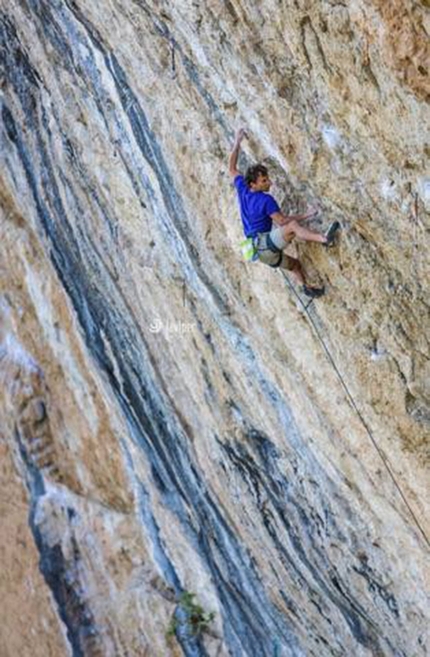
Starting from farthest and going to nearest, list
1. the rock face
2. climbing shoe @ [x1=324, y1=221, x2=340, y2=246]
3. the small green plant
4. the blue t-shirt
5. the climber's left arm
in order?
the small green plant, the climber's left arm, the blue t-shirt, climbing shoe @ [x1=324, y1=221, x2=340, y2=246], the rock face

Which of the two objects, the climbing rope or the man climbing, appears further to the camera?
the climbing rope

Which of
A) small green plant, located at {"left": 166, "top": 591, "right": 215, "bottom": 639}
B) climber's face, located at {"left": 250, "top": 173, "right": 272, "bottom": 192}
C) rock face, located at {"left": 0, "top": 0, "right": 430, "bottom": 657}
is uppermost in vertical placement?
climber's face, located at {"left": 250, "top": 173, "right": 272, "bottom": 192}

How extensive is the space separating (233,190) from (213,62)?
0.85 meters

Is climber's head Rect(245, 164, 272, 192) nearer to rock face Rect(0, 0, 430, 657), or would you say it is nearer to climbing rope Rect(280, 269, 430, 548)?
rock face Rect(0, 0, 430, 657)

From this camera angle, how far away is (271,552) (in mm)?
8594

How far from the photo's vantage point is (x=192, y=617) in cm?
948

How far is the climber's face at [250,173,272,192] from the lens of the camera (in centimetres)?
636

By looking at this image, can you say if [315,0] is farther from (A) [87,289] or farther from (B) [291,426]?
(A) [87,289]

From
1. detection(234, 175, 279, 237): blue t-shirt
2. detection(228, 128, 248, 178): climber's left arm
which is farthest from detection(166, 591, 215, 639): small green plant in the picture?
detection(228, 128, 248, 178): climber's left arm

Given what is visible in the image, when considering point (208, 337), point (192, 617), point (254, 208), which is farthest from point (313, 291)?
point (192, 617)

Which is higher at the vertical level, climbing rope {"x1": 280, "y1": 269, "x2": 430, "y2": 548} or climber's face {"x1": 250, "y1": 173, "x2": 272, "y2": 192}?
climber's face {"x1": 250, "y1": 173, "x2": 272, "y2": 192}

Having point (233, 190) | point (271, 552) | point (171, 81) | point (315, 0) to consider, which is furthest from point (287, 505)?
point (315, 0)

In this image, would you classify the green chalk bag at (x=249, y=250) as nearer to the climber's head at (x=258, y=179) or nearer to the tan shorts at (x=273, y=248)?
the tan shorts at (x=273, y=248)

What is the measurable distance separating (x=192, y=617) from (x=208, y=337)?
2.85m
